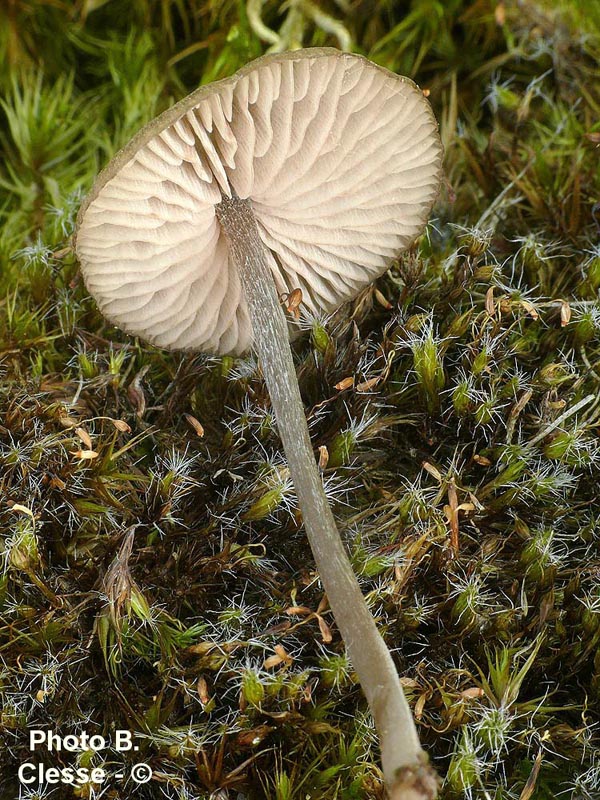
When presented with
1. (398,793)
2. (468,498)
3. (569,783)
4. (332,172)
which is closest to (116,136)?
(332,172)

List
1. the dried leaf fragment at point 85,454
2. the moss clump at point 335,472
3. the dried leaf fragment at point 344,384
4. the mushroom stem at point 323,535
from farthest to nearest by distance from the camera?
the dried leaf fragment at point 344,384, the dried leaf fragment at point 85,454, the moss clump at point 335,472, the mushroom stem at point 323,535

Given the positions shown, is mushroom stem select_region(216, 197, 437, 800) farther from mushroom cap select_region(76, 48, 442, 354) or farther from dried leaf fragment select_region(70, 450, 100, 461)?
dried leaf fragment select_region(70, 450, 100, 461)

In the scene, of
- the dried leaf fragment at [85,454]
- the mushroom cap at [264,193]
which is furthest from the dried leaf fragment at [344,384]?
the dried leaf fragment at [85,454]

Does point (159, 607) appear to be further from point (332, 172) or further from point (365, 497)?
point (332, 172)

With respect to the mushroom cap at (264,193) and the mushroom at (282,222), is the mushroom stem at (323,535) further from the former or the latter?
the mushroom cap at (264,193)

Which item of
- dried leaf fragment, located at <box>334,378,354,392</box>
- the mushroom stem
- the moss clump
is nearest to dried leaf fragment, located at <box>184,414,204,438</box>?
the moss clump
